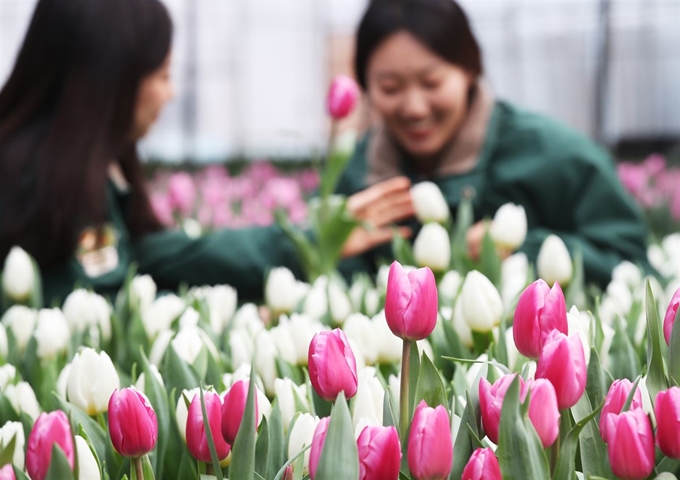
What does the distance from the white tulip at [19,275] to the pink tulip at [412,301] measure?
3.39ft

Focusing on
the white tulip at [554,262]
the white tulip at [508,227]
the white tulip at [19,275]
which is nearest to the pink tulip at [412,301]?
the white tulip at [554,262]

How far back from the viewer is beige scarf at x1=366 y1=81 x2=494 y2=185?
2.21m

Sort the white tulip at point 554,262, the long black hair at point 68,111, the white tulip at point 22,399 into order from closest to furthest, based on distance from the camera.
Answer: the white tulip at point 22,399, the white tulip at point 554,262, the long black hair at point 68,111

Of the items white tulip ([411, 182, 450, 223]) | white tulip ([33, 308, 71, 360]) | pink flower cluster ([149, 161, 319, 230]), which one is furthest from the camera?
pink flower cluster ([149, 161, 319, 230])

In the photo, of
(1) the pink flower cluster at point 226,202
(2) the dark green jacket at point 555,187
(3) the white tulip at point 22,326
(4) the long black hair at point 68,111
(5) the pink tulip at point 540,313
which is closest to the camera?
(5) the pink tulip at point 540,313

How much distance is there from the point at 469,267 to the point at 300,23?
302 inches

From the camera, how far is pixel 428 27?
2.12 m

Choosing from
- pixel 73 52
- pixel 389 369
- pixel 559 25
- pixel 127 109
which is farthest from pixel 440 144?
pixel 559 25

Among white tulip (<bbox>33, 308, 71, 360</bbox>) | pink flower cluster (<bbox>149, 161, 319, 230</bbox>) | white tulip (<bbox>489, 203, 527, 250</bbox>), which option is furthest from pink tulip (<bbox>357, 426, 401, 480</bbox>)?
pink flower cluster (<bbox>149, 161, 319, 230</bbox>)

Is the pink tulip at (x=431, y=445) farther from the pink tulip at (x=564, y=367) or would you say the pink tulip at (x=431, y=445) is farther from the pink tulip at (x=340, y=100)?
the pink tulip at (x=340, y=100)

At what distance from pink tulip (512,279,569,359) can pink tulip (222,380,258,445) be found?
24cm

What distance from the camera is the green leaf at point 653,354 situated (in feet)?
2.60

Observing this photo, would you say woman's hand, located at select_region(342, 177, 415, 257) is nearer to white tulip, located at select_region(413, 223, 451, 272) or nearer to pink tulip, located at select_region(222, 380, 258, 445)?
white tulip, located at select_region(413, 223, 451, 272)

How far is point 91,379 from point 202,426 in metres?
0.25
